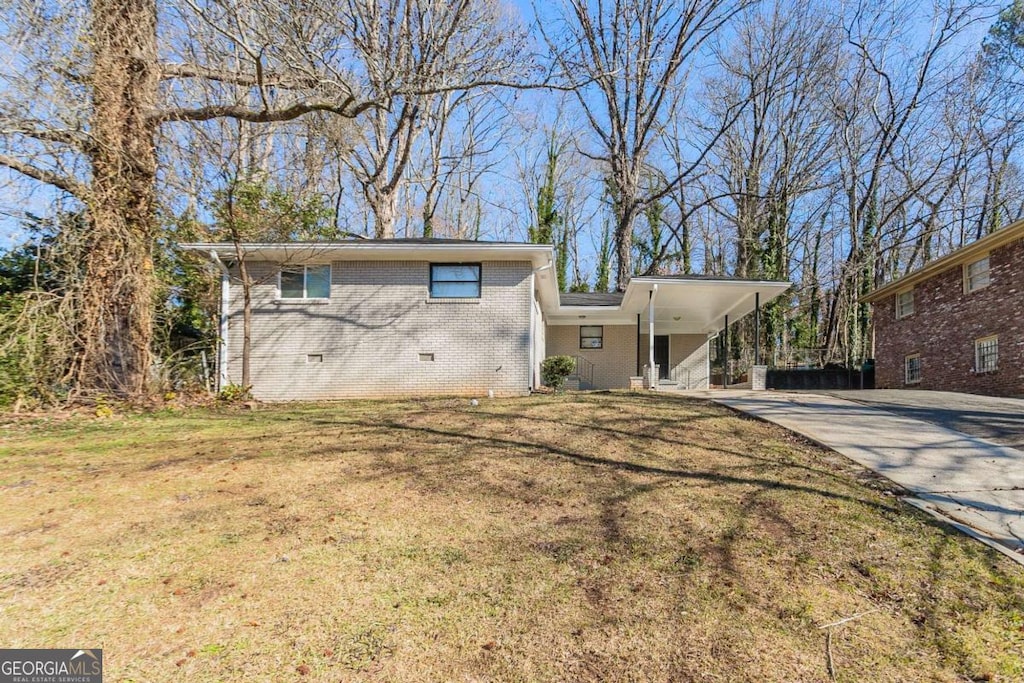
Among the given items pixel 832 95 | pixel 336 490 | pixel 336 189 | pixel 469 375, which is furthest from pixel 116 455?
pixel 832 95

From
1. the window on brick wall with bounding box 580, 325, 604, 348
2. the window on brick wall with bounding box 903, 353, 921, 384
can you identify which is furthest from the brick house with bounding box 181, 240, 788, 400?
the window on brick wall with bounding box 903, 353, 921, 384

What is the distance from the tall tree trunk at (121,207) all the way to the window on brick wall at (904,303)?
21.9m

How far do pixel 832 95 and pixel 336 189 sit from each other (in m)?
23.2

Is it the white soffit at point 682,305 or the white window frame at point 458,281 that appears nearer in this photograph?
the white window frame at point 458,281

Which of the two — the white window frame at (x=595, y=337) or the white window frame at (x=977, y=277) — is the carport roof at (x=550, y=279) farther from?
the white window frame at (x=977, y=277)

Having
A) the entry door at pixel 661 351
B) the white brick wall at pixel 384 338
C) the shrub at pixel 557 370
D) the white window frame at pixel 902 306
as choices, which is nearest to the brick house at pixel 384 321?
the white brick wall at pixel 384 338

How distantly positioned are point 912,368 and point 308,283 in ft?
63.4

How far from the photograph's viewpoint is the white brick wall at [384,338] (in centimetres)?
1189

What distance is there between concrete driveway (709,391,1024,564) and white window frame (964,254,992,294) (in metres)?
5.19

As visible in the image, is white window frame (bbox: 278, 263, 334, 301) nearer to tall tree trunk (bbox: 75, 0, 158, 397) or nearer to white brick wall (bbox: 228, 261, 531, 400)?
white brick wall (bbox: 228, 261, 531, 400)

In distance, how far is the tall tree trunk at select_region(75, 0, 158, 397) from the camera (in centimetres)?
812

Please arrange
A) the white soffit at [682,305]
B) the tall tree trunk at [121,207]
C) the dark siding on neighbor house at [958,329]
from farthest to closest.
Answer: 1. the dark siding on neighbor house at [958,329]
2. the white soffit at [682,305]
3. the tall tree trunk at [121,207]

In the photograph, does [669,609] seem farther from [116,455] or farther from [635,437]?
[116,455]

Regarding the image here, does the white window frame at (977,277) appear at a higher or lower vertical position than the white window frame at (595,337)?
higher
